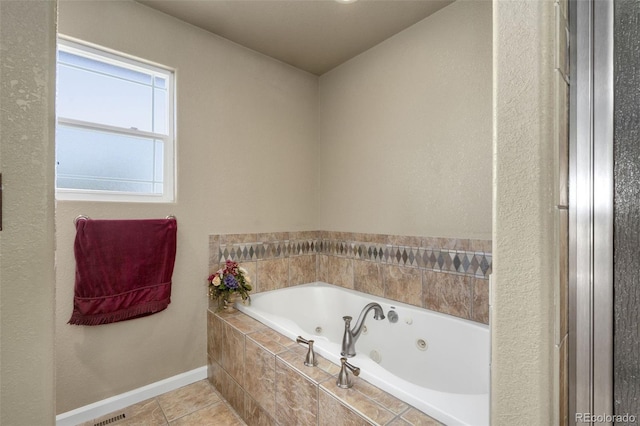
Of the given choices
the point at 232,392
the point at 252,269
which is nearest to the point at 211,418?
the point at 232,392

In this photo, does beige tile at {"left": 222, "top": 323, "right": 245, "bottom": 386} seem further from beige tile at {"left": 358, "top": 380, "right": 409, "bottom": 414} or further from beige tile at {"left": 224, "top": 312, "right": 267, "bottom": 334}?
beige tile at {"left": 358, "top": 380, "right": 409, "bottom": 414}

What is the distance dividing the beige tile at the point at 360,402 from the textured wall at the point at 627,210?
0.76 metres

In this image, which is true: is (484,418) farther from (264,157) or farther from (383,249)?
(264,157)

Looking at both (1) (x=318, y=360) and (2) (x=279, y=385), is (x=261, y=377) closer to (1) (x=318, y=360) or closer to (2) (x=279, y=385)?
(2) (x=279, y=385)

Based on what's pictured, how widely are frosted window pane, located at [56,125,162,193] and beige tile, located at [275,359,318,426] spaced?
5.43 ft

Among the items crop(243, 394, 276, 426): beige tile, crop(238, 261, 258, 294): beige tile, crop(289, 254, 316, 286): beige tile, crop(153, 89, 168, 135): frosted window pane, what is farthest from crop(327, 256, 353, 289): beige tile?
crop(153, 89, 168, 135): frosted window pane

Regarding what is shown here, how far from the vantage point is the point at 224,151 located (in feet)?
8.32

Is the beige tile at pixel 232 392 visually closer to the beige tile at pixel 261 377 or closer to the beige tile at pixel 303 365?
the beige tile at pixel 261 377

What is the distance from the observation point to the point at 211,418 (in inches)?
76.2

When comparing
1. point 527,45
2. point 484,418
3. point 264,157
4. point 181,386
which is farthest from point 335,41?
point 181,386

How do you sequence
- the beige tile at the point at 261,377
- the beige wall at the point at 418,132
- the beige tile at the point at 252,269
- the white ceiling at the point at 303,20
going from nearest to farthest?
the beige tile at the point at 261,377, the beige wall at the point at 418,132, the white ceiling at the point at 303,20, the beige tile at the point at 252,269

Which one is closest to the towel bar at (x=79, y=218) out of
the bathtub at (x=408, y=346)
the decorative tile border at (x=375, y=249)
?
the decorative tile border at (x=375, y=249)

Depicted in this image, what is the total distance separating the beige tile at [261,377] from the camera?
5.28 feet

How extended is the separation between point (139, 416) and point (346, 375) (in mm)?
1594
